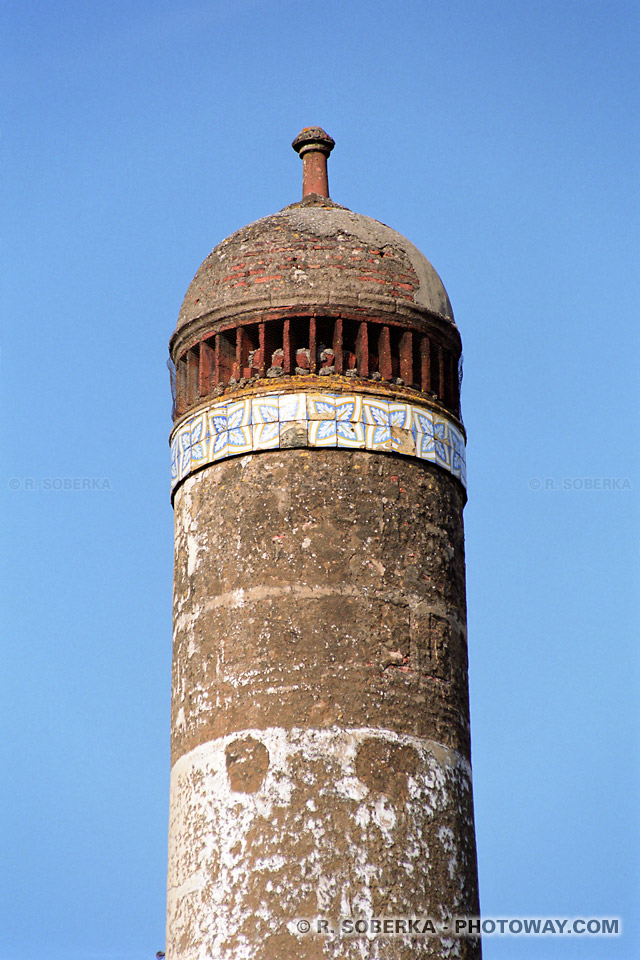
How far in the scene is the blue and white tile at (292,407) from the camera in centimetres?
1172

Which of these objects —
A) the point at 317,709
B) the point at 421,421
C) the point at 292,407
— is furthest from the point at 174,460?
the point at 317,709

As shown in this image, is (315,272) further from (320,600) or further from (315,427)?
(320,600)

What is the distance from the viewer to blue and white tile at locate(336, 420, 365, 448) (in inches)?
459

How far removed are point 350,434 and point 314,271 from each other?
1.29m

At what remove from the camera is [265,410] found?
1180cm

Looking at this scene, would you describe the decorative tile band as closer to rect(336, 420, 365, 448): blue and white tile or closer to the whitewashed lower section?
rect(336, 420, 365, 448): blue and white tile

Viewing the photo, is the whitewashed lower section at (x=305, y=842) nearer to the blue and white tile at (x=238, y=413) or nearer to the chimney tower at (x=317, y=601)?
the chimney tower at (x=317, y=601)

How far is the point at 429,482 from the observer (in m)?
11.9

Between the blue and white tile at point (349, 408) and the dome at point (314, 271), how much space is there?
27.3 inches

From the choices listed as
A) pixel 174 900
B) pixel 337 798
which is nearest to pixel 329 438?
pixel 337 798

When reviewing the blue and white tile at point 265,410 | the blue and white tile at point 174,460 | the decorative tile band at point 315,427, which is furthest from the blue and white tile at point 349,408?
the blue and white tile at point 174,460

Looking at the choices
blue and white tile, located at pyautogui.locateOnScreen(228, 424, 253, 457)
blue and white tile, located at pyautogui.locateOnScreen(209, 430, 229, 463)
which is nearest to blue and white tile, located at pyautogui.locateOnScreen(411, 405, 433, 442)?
blue and white tile, located at pyautogui.locateOnScreen(228, 424, 253, 457)

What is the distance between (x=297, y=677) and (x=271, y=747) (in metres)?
0.48

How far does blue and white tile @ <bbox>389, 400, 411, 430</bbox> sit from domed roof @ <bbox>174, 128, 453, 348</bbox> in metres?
0.68
